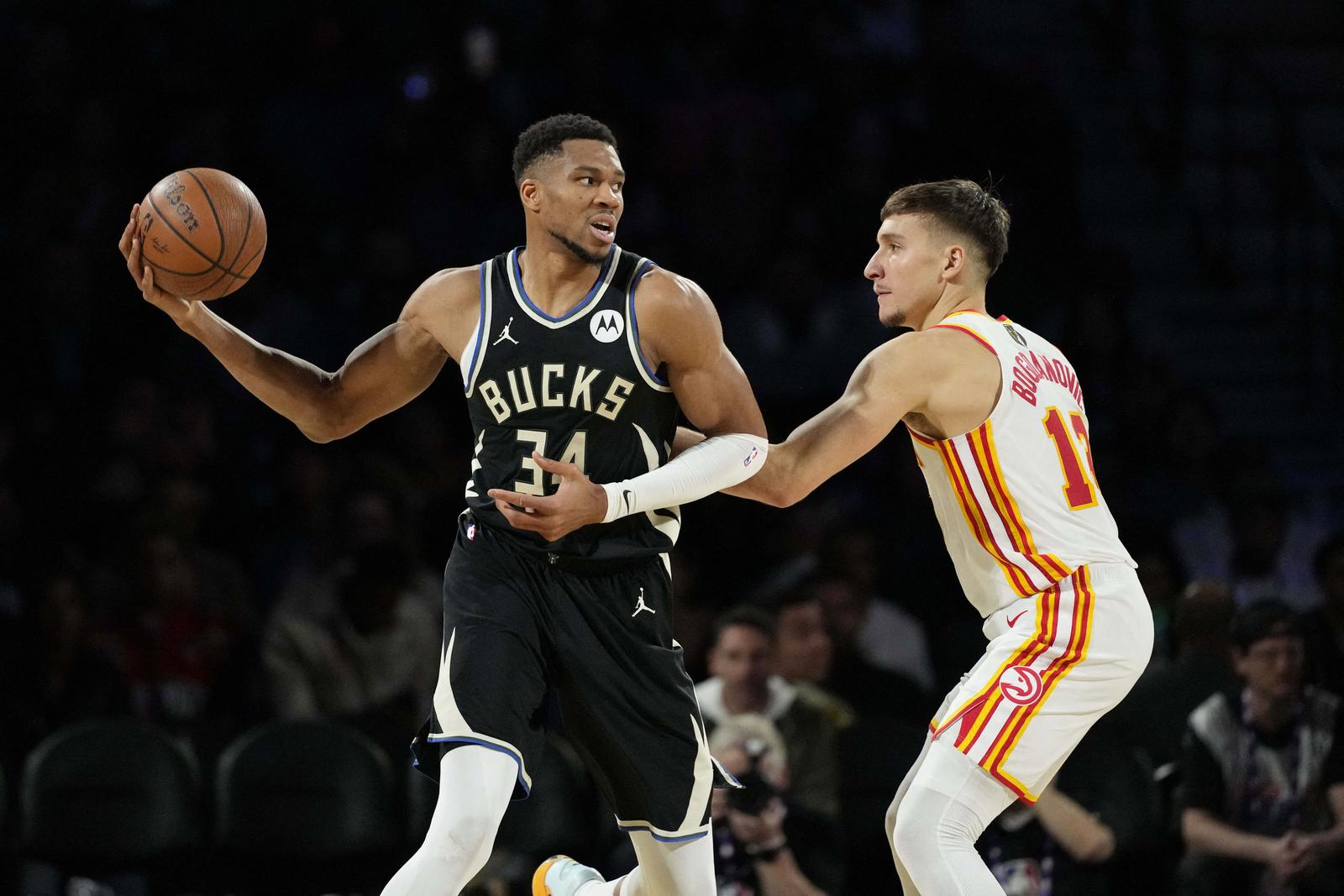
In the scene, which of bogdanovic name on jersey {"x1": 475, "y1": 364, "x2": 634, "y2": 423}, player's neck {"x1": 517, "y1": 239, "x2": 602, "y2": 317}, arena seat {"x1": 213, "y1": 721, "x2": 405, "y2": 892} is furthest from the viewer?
arena seat {"x1": 213, "y1": 721, "x2": 405, "y2": 892}

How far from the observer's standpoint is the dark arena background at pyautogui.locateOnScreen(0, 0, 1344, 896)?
7574mm

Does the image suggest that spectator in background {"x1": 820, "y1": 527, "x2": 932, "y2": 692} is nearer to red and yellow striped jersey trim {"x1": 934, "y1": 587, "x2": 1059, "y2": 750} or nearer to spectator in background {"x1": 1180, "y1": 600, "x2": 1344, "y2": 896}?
spectator in background {"x1": 1180, "y1": 600, "x2": 1344, "y2": 896}

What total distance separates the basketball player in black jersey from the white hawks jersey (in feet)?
1.97

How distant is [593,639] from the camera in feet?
15.8

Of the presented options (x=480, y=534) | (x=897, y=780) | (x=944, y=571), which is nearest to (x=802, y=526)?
(x=944, y=571)

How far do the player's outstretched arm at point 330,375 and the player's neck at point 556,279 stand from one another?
321mm

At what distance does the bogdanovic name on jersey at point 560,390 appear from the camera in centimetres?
482

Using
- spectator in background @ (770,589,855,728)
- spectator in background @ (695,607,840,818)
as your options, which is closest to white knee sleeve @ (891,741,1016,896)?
spectator in background @ (695,607,840,818)

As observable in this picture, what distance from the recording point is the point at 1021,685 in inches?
179

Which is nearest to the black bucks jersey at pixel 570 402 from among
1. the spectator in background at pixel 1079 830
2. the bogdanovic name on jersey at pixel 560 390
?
the bogdanovic name on jersey at pixel 560 390

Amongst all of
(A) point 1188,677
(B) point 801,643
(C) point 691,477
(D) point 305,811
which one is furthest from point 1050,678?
(D) point 305,811

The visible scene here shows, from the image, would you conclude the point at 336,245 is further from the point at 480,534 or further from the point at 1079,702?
the point at 1079,702

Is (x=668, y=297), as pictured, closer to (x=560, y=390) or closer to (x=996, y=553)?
(x=560, y=390)

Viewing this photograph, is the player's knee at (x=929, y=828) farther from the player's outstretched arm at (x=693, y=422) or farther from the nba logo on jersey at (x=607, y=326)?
the nba logo on jersey at (x=607, y=326)
